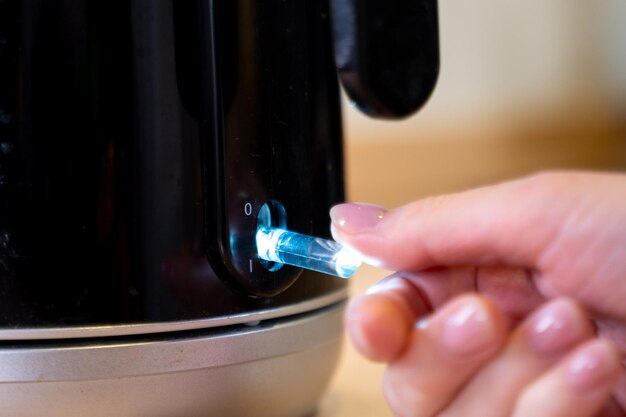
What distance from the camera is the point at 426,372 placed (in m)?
0.31

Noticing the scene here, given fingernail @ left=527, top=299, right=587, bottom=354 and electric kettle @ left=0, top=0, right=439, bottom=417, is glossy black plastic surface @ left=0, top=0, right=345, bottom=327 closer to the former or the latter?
electric kettle @ left=0, top=0, right=439, bottom=417

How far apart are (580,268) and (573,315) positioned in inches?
2.1

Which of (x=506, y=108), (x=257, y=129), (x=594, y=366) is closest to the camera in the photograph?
(x=594, y=366)

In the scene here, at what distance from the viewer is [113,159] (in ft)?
1.13

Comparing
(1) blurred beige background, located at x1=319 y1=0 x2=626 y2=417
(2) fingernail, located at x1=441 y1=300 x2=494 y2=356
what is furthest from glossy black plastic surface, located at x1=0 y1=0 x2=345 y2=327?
(1) blurred beige background, located at x1=319 y1=0 x2=626 y2=417

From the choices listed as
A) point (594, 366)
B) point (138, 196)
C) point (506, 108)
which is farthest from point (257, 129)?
point (506, 108)

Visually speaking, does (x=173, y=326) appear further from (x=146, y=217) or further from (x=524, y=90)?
(x=524, y=90)

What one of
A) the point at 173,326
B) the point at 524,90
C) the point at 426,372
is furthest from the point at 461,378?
the point at 524,90

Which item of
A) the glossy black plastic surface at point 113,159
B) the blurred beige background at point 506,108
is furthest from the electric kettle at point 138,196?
the blurred beige background at point 506,108

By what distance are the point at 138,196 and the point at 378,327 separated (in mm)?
120

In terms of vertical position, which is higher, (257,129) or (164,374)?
(257,129)

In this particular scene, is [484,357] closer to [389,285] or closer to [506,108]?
[389,285]

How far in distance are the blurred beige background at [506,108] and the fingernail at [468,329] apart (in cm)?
94

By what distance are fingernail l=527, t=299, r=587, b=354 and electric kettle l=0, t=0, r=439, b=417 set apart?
0.30 feet
